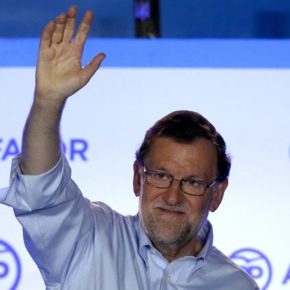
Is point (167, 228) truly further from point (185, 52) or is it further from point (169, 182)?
point (185, 52)

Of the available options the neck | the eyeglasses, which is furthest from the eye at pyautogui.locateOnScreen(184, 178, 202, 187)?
the neck

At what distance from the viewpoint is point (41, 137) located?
1.63 metres

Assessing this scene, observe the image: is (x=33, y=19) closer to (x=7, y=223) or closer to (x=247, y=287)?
(x=7, y=223)

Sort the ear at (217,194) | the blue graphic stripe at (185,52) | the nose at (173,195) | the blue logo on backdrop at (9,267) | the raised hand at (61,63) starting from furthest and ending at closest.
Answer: the blue graphic stripe at (185,52) < the blue logo on backdrop at (9,267) < the ear at (217,194) < the nose at (173,195) < the raised hand at (61,63)

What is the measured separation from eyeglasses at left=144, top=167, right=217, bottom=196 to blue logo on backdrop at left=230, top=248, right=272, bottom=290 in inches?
29.3

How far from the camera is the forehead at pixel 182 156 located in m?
1.84

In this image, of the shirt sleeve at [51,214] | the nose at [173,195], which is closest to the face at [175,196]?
the nose at [173,195]

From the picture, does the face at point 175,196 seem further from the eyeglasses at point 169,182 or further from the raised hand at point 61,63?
the raised hand at point 61,63

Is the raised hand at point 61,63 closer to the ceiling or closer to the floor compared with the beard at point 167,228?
closer to the ceiling

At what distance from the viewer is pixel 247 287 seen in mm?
1892

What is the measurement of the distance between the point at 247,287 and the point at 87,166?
807mm

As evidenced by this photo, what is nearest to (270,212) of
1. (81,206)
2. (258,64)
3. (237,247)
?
(237,247)

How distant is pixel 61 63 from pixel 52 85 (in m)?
0.05

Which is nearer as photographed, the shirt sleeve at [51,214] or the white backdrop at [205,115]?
the shirt sleeve at [51,214]
